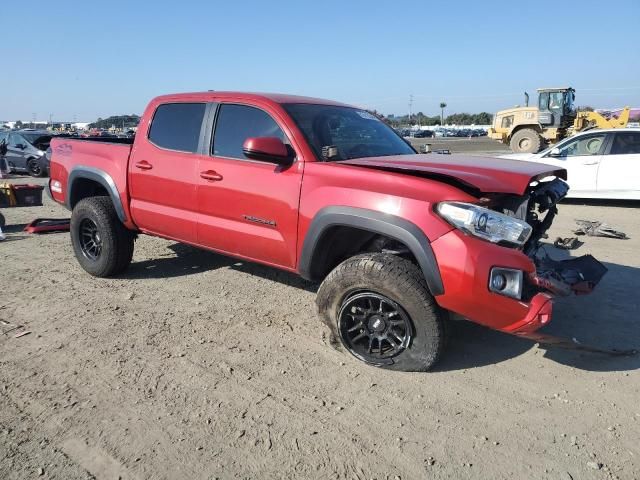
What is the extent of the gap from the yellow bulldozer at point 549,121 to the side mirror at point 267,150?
21.2 metres

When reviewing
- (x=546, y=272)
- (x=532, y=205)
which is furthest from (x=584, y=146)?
(x=546, y=272)

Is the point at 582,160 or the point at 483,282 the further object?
the point at 582,160

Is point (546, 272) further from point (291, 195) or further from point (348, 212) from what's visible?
point (291, 195)

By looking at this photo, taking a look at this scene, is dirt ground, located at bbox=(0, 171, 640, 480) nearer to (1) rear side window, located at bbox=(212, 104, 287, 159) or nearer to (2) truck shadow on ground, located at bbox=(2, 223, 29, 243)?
(1) rear side window, located at bbox=(212, 104, 287, 159)

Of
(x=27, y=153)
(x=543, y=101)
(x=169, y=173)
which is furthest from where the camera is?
(x=543, y=101)

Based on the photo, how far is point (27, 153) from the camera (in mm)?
16859

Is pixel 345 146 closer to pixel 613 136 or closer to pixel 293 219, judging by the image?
pixel 293 219

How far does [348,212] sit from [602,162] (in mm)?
8344

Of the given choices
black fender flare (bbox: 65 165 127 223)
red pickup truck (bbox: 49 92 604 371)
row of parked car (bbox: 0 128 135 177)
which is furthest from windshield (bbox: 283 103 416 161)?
row of parked car (bbox: 0 128 135 177)

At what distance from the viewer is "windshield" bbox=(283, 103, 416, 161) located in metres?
3.92

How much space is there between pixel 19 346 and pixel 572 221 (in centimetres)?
804

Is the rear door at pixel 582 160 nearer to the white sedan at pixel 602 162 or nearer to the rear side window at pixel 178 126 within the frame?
the white sedan at pixel 602 162

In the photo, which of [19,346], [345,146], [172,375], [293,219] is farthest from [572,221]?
[19,346]

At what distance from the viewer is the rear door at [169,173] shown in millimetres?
4449
